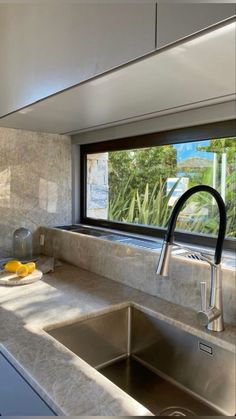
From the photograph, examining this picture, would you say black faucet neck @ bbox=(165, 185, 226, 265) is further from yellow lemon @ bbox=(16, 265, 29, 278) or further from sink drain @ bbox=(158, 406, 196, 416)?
yellow lemon @ bbox=(16, 265, 29, 278)

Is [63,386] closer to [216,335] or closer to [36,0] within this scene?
[216,335]

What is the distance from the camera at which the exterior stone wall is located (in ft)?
6.03

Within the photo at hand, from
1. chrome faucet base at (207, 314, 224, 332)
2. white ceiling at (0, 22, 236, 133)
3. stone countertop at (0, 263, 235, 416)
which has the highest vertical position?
white ceiling at (0, 22, 236, 133)

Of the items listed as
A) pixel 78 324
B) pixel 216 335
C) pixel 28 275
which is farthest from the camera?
pixel 28 275

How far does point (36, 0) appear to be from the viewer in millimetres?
1067

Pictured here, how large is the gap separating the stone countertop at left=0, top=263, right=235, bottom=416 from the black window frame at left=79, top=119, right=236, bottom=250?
316 mm

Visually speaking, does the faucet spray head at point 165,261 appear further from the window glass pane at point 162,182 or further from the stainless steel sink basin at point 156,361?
the window glass pane at point 162,182

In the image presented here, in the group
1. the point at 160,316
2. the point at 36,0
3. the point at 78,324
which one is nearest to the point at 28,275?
the point at 78,324

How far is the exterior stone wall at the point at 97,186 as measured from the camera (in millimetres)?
1837

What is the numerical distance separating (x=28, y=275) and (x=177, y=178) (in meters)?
0.79

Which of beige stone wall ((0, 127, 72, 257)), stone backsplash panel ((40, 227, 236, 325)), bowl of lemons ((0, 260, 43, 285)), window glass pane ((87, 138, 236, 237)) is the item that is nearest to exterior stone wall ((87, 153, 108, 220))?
window glass pane ((87, 138, 236, 237))

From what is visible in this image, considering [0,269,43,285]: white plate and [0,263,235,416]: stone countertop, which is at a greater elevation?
[0,269,43,285]: white plate

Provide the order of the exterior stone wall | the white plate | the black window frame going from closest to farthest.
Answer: the black window frame
the white plate
the exterior stone wall

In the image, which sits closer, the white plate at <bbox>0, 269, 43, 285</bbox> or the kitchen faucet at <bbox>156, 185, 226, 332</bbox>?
the kitchen faucet at <bbox>156, 185, 226, 332</bbox>
